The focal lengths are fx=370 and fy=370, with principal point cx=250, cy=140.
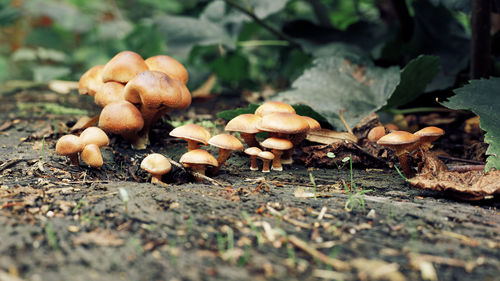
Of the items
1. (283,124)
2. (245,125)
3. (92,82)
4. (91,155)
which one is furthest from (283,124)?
(92,82)

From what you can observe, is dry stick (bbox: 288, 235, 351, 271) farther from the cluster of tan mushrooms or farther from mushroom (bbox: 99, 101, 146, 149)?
mushroom (bbox: 99, 101, 146, 149)

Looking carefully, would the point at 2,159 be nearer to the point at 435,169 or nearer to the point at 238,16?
the point at 435,169

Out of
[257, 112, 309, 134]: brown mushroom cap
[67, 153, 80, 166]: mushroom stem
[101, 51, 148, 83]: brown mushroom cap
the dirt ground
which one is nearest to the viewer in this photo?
the dirt ground

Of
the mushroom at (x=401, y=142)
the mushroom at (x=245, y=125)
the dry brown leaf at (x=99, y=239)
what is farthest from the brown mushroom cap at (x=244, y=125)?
the dry brown leaf at (x=99, y=239)

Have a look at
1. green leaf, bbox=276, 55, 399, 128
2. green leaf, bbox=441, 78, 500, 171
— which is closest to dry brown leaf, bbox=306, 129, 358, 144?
green leaf, bbox=276, 55, 399, 128

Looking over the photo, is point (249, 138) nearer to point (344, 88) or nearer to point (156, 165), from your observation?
point (156, 165)

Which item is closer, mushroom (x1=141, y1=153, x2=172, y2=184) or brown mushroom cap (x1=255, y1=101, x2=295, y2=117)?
mushroom (x1=141, y1=153, x2=172, y2=184)

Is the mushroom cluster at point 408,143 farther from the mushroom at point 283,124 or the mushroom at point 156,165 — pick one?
the mushroom at point 156,165
